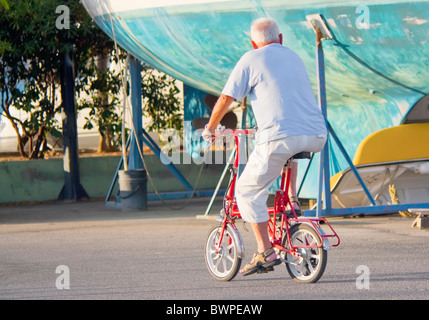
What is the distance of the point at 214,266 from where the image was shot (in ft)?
21.5

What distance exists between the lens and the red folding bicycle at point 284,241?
5941 mm

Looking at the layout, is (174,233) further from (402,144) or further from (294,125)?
(294,125)

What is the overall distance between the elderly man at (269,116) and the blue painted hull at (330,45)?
3515mm

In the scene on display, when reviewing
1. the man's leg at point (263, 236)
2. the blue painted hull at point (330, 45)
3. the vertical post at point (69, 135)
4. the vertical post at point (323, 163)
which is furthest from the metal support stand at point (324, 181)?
the vertical post at point (69, 135)

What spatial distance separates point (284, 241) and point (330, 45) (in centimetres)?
435

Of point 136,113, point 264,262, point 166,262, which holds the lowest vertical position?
point 166,262

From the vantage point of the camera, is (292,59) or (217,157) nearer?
(292,59)

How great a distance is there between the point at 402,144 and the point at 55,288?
5.63m

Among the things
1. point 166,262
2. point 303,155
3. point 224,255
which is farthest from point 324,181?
point 303,155

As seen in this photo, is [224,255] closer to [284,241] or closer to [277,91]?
[284,241]

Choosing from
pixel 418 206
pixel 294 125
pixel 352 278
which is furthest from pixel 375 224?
pixel 294 125

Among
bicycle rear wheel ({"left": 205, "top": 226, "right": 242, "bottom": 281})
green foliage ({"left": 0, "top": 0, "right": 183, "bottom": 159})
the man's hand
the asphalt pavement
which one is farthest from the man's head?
green foliage ({"left": 0, "top": 0, "right": 183, "bottom": 159})

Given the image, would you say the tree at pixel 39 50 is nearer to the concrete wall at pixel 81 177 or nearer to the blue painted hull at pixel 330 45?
the concrete wall at pixel 81 177

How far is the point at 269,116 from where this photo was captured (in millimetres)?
5938
